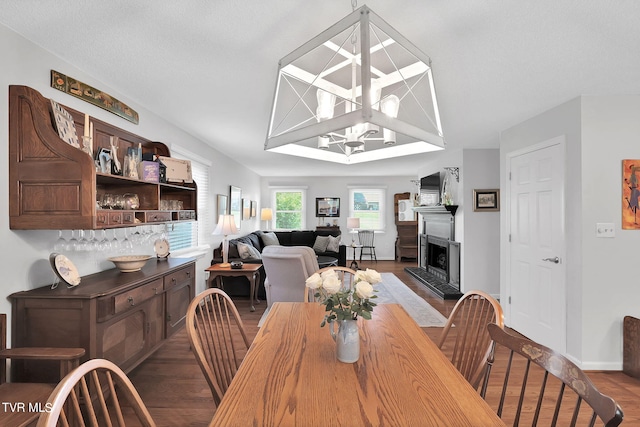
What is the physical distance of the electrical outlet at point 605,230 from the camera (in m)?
2.55

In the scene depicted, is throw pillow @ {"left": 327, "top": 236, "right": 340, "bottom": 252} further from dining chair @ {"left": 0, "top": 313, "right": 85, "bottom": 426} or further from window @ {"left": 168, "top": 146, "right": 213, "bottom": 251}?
dining chair @ {"left": 0, "top": 313, "right": 85, "bottom": 426}

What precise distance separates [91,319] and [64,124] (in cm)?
122

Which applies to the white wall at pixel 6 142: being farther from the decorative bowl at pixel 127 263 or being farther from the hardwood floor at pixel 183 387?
the hardwood floor at pixel 183 387

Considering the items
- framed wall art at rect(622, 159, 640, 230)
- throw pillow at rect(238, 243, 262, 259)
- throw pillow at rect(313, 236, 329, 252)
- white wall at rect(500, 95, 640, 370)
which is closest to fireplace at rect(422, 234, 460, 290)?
throw pillow at rect(313, 236, 329, 252)

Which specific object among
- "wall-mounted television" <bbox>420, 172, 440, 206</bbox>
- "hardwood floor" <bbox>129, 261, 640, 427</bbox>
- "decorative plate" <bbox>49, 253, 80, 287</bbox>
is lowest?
"hardwood floor" <bbox>129, 261, 640, 427</bbox>

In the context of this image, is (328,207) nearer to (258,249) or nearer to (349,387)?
(258,249)

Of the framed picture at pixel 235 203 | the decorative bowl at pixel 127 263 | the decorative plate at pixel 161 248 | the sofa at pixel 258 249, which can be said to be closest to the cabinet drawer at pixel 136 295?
the decorative bowl at pixel 127 263

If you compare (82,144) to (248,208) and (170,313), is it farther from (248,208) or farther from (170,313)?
(248,208)

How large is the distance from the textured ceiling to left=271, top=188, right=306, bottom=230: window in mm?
5512

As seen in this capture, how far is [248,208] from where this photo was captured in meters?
6.71

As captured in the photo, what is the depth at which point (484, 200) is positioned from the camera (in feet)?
15.0

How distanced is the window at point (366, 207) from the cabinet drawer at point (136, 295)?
20.8ft

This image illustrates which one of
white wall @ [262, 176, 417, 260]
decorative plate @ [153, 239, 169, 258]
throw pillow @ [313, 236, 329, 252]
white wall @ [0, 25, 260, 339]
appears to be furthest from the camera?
white wall @ [262, 176, 417, 260]

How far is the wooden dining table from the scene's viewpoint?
2.87 feet
